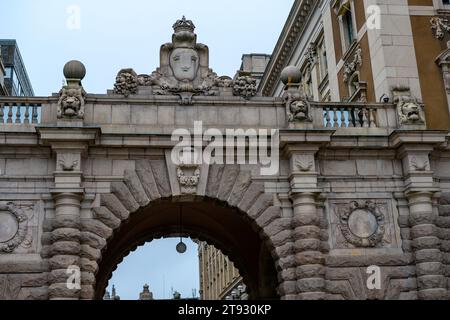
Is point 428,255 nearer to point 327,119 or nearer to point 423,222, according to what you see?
point 423,222

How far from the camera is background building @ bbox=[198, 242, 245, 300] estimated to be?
178 ft

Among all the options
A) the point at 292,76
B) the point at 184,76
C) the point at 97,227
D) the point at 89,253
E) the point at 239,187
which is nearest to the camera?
the point at 89,253

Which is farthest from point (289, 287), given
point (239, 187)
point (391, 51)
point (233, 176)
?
point (391, 51)

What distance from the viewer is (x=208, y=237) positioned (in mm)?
25391

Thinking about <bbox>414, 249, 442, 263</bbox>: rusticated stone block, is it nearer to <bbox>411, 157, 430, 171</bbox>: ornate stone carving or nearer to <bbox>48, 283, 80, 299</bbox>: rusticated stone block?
<bbox>411, 157, 430, 171</bbox>: ornate stone carving

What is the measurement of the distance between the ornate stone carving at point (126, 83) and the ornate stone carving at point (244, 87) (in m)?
3.04

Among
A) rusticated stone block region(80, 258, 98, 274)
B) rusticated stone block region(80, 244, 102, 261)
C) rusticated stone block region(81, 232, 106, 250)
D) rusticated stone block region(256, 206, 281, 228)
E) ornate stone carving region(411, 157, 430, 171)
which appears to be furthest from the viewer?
ornate stone carving region(411, 157, 430, 171)

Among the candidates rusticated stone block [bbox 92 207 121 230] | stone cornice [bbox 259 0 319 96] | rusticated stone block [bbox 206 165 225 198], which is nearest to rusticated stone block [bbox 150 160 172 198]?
rusticated stone block [bbox 206 165 225 198]

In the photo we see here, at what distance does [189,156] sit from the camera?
1856 cm

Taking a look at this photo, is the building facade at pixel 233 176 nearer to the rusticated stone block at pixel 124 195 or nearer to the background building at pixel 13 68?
the rusticated stone block at pixel 124 195

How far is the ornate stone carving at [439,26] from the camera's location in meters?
22.9

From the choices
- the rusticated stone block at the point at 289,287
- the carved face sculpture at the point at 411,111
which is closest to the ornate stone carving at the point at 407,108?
the carved face sculpture at the point at 411,111

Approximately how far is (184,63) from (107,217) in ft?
17.4

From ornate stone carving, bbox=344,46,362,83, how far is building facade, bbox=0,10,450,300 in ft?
18.0
